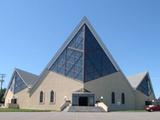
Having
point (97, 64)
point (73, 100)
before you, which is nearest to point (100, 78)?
point (97, 64)

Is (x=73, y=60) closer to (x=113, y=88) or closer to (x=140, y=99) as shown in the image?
(x=113, y=88)

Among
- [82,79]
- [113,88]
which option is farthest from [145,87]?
[82,79]

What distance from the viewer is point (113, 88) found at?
215 ft

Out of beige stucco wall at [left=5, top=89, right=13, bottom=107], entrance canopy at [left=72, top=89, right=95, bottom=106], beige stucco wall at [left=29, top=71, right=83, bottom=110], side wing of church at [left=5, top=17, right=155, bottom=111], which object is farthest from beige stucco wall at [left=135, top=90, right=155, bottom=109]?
beige stucco wall at [left=5, top=89, right=13, bottom=107]

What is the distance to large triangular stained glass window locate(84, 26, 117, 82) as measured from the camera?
63344 mm

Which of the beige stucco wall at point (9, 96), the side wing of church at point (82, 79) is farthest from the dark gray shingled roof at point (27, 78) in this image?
the beige stucco wall at point (9, 96)

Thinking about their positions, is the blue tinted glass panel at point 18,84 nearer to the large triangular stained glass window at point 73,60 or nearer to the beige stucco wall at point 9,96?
the beige stucco wall at point 9,96

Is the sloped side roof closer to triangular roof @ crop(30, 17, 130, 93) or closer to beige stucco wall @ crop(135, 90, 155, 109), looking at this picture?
beige stucco wall @ crop(135, 90, 155, 109)

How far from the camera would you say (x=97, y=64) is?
64.2 meters

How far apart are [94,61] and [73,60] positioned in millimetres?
4172

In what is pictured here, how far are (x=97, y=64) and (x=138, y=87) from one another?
13495 millimetres

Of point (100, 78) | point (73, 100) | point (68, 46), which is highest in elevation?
point (68, 46)

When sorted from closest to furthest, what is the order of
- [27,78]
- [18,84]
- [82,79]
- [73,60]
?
[82,79]
[73,60]
[18,84]
[27,78]

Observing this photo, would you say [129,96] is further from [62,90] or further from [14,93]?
[14,93]
